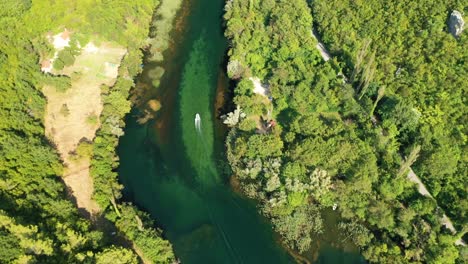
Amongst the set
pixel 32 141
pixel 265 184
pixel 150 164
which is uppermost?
pixel 32 141

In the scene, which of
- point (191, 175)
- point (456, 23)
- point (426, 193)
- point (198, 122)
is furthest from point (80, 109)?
point (456, 23)

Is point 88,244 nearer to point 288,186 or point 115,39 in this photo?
point 288,186

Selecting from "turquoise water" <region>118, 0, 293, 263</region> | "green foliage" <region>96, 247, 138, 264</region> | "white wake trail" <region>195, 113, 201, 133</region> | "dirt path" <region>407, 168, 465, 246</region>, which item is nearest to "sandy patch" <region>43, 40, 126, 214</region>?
"turquoise water" <region>118, 0, 293, 263</region>

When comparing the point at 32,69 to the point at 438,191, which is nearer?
the point at 438,191

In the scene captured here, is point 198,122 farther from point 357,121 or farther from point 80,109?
point 357,121

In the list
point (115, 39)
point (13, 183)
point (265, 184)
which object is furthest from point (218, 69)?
point (13, 183)

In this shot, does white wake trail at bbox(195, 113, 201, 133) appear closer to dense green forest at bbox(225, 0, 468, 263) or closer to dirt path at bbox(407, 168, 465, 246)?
dense green forest at bbox(225, 0, 468, 263)
